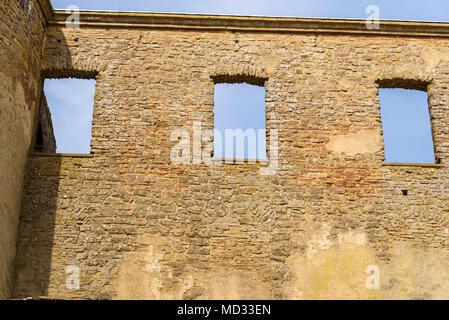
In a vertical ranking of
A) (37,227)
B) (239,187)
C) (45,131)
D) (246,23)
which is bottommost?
(37,227)

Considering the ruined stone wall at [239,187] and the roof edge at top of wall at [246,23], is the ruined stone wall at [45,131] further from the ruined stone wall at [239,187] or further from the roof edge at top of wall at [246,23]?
the roof edge at top of wall at [246,23]

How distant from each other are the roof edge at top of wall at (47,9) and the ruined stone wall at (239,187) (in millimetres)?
221

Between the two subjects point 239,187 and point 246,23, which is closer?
point 239,187

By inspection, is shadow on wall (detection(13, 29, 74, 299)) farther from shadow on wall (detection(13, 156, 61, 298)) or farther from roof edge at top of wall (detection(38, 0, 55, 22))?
roof edge at top of wall (detection(38, 0, 55, 22))

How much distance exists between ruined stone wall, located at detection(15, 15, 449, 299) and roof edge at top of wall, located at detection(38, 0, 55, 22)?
221mm

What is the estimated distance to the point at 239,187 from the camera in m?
8.53

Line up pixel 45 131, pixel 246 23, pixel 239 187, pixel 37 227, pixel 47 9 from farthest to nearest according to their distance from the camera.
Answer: pixel 45 131 → pixel 246 23 → pixel 47 9 → pixel 239 187 → pixel 37 227

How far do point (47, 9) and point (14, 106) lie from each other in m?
2.13

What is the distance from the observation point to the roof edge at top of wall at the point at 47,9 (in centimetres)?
905

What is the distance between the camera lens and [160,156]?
8680mm

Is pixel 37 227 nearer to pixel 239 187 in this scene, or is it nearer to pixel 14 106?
pixel 14 106

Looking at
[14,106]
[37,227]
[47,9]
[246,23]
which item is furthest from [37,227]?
[246,23]
